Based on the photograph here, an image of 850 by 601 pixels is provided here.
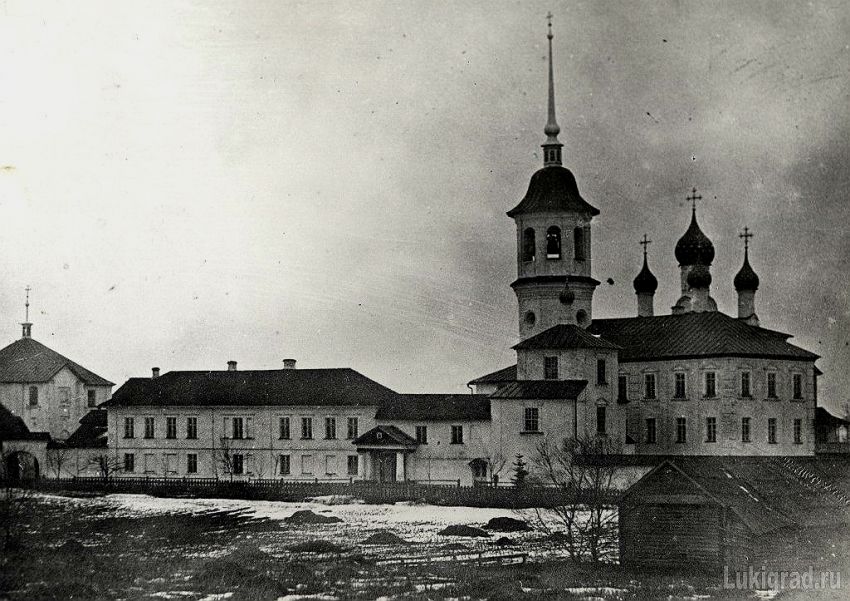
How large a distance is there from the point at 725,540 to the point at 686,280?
1222 inches

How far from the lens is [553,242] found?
156 feet

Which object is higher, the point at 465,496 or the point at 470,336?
the point at 470,336

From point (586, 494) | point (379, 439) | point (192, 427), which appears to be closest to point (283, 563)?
point (586, 494)

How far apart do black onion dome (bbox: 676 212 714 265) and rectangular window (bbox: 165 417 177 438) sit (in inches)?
918

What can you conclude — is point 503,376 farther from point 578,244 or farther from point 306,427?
point 306,427

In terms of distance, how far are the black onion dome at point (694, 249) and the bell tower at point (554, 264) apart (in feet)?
25.7

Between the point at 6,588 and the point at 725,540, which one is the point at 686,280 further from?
the point at 6,588

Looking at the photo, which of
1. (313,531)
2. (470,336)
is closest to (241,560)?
(313,531)

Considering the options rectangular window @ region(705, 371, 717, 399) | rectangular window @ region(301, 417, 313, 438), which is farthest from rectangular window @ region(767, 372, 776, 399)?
rectangular window @ region(301, 417, 313, 438)

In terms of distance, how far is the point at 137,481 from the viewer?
1533 inches

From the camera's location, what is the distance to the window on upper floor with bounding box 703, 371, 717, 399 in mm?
49000

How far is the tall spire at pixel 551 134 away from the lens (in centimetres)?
2717

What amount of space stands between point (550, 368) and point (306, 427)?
9.08m

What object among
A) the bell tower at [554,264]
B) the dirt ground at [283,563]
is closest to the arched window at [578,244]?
the bell tower at [554,264]
